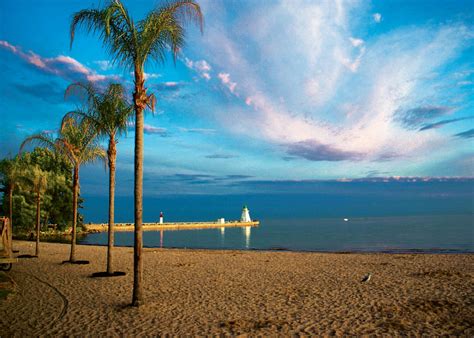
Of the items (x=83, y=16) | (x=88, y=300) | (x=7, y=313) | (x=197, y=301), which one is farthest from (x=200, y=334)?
(x=83, y=16)

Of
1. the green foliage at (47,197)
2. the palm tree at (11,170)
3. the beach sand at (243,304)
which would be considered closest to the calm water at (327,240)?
the green foliage at (47,197)

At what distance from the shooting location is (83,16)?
10258 millimetres

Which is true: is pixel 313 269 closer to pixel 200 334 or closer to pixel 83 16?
pixel 200 334

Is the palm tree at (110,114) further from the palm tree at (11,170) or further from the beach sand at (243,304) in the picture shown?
the palm tree at (11,170)

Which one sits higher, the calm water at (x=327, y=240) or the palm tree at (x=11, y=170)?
the palm tree at (x=11, y=170)

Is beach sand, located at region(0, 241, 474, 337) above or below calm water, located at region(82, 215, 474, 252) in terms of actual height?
above

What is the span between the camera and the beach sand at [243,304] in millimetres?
8508

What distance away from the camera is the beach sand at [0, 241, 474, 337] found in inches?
335

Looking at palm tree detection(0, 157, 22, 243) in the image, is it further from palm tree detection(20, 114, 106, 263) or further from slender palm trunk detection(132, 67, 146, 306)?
slender palm trunk detection(132, 67, 146, 306)

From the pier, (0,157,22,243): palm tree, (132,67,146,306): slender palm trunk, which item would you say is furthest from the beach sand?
the pier

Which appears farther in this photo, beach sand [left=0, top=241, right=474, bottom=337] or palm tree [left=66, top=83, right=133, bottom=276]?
palm tree [left=66, top=83, right=133, bottom=276]

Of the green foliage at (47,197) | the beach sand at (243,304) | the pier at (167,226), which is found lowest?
the pier at (167,226)

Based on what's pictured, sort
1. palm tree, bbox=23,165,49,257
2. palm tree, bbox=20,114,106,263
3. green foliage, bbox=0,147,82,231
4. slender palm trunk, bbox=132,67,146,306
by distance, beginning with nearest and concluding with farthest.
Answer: slender palm trunk, bbox=132,67,146,306 < palm tree, bbox=20,114,106,263 < palm tree, bbox=23,165,49,257 < green foliage, bbox=0,147,82,231

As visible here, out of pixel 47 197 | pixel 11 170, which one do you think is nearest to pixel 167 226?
pixel 47 197
